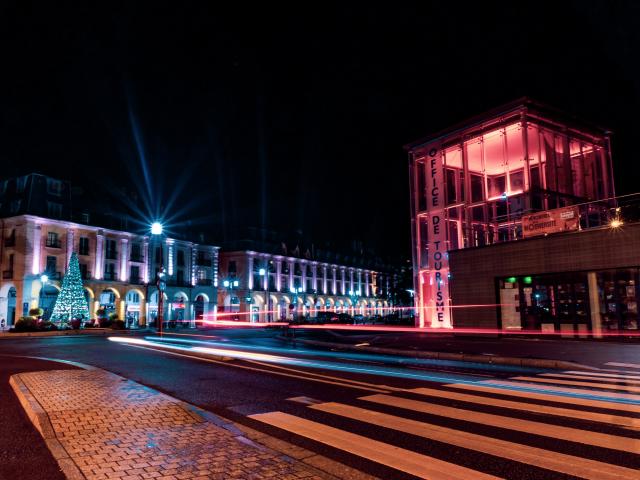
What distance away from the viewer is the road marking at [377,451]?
454 cm

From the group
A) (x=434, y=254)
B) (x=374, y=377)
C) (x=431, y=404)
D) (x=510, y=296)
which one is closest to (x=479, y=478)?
(x=431, y=404)

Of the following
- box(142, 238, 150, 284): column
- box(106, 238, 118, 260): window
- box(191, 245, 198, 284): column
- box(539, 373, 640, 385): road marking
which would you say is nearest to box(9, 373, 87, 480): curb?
box(539, 373, 640, 385): road marking

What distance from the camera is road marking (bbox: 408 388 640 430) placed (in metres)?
6.38

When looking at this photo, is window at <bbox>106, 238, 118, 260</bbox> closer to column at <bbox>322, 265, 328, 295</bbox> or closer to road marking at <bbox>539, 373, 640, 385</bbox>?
column at <bbox>322, 265, 328, 295</bbox>

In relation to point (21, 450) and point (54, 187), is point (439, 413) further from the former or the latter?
point (54, 187)

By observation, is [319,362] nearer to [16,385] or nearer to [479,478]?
[16,385]

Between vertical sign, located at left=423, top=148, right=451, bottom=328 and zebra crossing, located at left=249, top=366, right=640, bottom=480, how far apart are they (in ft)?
70.9

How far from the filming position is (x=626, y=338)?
1969 centimetres

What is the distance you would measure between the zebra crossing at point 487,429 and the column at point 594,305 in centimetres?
1306

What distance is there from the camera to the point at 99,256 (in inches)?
2103

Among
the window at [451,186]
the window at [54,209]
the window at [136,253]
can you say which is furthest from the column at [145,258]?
the window at [451,186]

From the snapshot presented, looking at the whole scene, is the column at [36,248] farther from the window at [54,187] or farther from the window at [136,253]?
the window at [136,253]

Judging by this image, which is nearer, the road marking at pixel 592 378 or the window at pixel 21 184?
the road marking at pixel 592 378

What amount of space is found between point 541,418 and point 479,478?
276 centimetres
